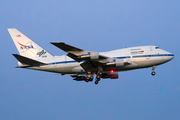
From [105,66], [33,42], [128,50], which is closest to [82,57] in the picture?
[105,66]

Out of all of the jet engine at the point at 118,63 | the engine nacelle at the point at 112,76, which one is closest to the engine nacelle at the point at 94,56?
the jet engine at the point at 118,63

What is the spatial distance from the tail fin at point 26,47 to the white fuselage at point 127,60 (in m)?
2.74

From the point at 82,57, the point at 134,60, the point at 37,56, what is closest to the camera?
the point at 82,57

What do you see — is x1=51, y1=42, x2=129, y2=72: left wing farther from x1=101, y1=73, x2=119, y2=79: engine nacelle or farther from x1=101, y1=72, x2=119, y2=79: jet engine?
x1=101, y1=73, x2=119, y2=79: engine nacelle

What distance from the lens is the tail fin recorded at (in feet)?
193

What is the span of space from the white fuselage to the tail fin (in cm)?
274

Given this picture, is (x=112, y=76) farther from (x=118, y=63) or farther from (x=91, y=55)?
(x=91, y=55)

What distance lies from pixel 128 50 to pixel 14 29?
2186 cm

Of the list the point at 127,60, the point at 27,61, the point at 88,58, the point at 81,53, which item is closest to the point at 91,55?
the point at 88,58

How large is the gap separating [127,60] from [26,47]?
62.0 ft

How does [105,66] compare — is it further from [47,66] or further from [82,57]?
[47,66]

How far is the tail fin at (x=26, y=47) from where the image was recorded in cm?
5888

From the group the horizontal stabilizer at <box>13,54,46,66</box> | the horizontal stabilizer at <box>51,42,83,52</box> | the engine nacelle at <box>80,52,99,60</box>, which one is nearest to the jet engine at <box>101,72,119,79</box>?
the engine nacelle at <box>80,52,99,60</box>

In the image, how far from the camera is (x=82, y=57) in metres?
50.1
